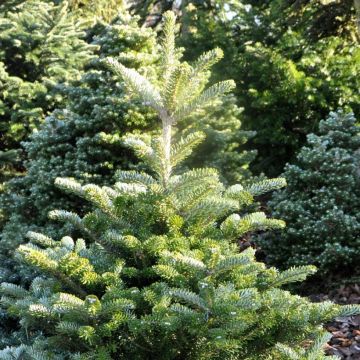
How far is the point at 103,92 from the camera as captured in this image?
17.7 feet

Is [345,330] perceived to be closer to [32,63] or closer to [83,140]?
[83,140]

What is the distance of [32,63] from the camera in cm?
838

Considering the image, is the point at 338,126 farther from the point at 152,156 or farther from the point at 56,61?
the point at 56,61

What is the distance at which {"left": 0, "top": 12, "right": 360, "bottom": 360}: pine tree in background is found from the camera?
2.32 meters

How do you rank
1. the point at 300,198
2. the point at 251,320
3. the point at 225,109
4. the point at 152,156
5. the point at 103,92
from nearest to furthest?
the point at 251,320 < the point at 152,156 < the point at 300,198 < the point at 103,92 < the point at 225,109

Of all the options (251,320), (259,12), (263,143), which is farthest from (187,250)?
(259,12)

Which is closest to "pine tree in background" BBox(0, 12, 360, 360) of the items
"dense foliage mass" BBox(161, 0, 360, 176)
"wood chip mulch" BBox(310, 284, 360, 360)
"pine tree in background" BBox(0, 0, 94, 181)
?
"wood chip mulch" BBox(310, 284, 360, 360)

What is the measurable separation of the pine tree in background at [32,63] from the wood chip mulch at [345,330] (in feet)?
14.9

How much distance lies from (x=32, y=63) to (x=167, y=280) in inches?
261

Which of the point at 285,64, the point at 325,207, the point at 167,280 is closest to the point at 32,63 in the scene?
the point at 285,64

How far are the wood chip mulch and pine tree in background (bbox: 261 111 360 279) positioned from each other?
0.22 metres

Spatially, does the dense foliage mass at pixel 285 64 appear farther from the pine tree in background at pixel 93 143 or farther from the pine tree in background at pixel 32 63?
the pine tree in background at pixel 32 63

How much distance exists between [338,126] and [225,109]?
4.71 feet

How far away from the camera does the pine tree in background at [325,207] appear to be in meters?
4.55
